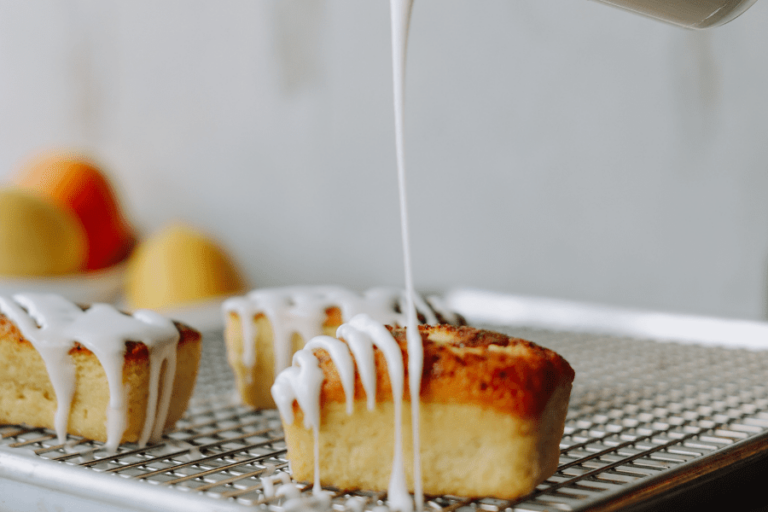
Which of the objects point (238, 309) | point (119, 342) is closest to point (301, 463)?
point (119, 342)

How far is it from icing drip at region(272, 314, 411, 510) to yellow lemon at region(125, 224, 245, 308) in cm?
107

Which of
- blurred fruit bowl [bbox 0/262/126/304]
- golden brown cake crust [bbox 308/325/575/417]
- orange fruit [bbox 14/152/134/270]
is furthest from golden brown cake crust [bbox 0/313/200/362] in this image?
orange fruit [bbox 14/152/134/270]

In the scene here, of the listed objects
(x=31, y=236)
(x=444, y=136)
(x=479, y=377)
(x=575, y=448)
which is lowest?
(x=575, y=448)

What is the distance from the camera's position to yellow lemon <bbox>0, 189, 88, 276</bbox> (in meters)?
1.71

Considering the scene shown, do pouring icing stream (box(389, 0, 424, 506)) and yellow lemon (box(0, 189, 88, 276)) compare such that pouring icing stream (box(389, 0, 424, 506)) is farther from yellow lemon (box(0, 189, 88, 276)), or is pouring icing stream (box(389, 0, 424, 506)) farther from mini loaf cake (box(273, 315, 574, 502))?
yellow lemon (box(0, 189, 88, 276))

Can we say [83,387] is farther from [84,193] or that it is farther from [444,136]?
[84,193]

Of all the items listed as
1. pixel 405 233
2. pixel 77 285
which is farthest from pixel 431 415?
pixel 77 285

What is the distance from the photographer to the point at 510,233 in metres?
1.67

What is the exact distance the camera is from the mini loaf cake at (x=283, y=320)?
1.05 metres

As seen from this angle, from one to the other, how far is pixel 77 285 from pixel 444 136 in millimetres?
872

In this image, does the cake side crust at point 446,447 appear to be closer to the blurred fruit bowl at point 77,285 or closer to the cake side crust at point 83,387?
the cake side crust at point 83,387

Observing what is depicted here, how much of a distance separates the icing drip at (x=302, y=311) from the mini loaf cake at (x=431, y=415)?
304 millimetres

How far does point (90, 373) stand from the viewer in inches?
34.6

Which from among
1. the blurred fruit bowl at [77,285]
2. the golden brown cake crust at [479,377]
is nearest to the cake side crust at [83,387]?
the golden brown cake crust at [479,377]
